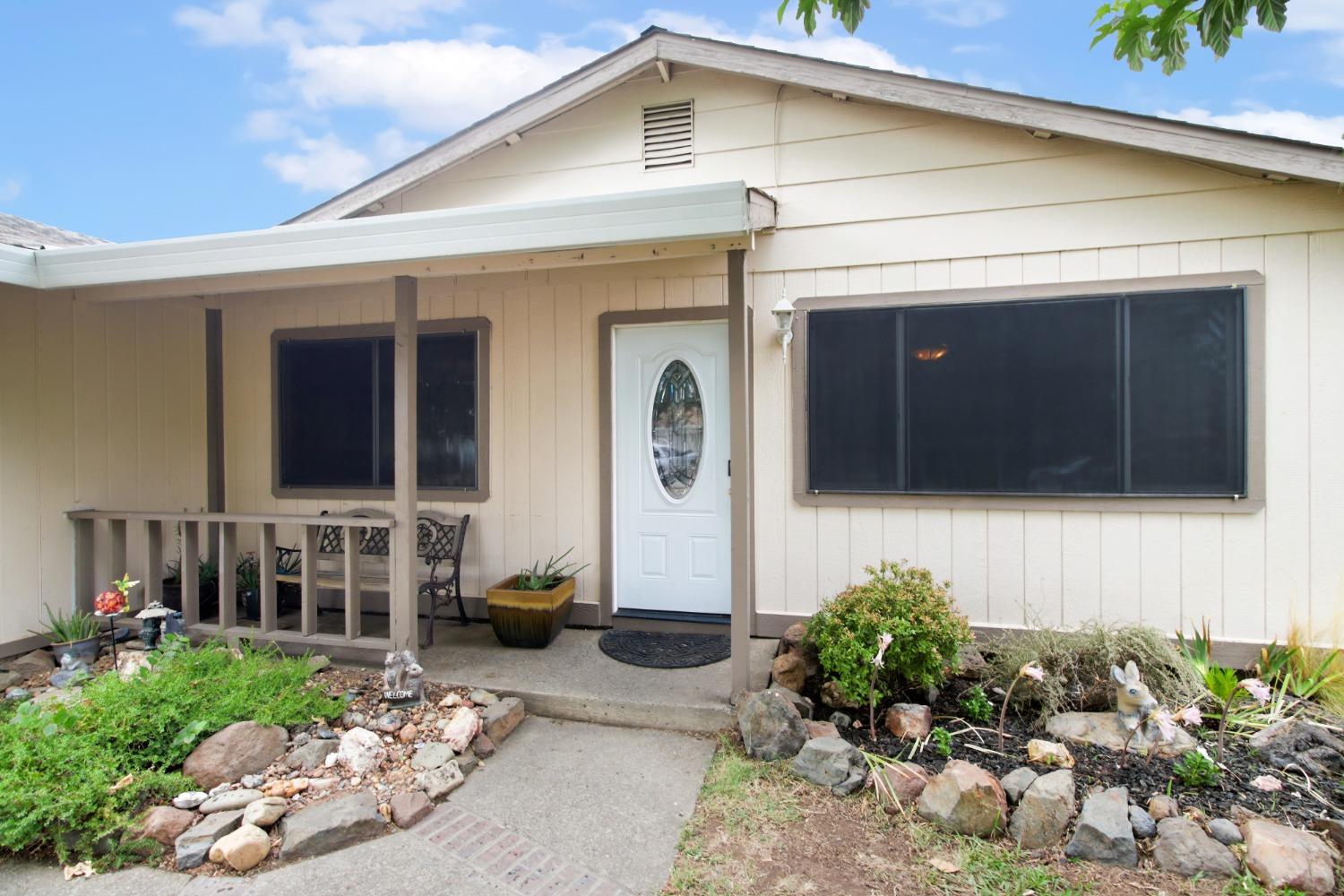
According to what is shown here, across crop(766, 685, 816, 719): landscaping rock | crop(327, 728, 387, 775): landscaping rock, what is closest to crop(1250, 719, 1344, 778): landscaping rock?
crop(766, 685, 816, 719): landscaping rock

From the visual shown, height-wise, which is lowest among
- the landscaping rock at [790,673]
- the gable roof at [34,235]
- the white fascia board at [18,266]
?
the landscaping rock at [790,673]

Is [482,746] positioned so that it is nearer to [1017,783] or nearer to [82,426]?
[1017,783]

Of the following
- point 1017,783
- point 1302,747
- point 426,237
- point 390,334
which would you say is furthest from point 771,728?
point 390,334

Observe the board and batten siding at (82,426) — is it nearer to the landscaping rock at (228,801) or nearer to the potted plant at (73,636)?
the potted plant at (73,636)

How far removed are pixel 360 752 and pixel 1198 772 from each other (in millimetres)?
3370

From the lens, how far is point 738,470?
3.37 meters

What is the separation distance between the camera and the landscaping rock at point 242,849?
2389mm

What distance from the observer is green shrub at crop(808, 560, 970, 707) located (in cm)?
318

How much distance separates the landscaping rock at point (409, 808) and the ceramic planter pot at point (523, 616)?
1.47 m

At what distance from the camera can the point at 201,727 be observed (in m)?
2.90

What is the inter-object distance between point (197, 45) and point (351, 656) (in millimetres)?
10699

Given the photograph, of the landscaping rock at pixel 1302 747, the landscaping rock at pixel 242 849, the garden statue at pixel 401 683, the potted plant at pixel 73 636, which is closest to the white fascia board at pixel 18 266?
the potted plant at pixel 73 636

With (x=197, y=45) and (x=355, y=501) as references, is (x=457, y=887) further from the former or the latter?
(x=197, y=45)

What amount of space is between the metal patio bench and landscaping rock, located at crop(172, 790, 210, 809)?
1.64 meters
